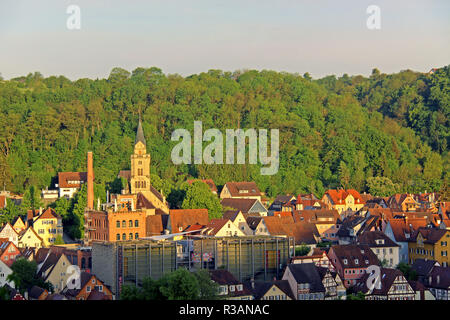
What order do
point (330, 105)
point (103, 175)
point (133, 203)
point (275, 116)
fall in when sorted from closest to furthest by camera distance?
point (133, 203) → point (103, 175) → point (275, 116) → point (330, 105)

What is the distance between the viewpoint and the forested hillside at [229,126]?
97.5 meters

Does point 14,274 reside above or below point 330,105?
below

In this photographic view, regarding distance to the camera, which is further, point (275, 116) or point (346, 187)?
point (275, 116)

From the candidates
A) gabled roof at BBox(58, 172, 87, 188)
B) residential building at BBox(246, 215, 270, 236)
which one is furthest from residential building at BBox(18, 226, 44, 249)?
gabled roof at BBox(58, 172, 87, 188)

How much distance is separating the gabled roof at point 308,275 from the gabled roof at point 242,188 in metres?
38.5

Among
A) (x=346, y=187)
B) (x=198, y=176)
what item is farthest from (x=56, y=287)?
(x=346, y=187)

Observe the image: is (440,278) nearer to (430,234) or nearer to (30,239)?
(430,234)

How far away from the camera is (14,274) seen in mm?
49844

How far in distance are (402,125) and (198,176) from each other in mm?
37295

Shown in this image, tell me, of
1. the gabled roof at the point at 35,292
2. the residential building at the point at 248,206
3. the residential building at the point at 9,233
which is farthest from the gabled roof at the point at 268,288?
the residential building at the point at 248,206

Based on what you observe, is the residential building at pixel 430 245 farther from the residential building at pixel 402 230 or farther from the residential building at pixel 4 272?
the residential building at pixel 4 272

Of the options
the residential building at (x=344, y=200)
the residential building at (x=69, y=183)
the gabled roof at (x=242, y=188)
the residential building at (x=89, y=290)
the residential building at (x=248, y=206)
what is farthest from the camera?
the gabled roof at (x=242, y=188)

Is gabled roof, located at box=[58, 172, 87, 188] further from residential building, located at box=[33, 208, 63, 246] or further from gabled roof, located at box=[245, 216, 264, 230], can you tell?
gabled roof, located at box=[245, 216, 264, 230]

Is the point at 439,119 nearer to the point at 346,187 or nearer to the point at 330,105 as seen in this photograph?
the point at 330,105
